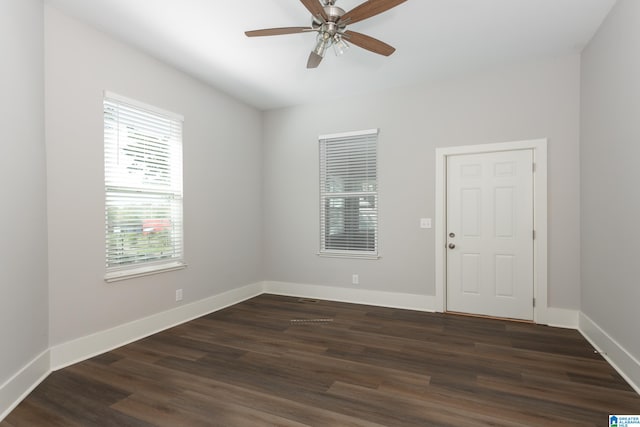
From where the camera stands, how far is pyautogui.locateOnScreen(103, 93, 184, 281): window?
122 inches

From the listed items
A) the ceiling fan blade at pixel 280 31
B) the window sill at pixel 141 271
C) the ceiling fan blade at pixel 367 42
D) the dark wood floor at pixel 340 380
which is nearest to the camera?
the dark wood floor at pixel 340 380

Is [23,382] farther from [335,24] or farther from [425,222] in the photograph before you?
[425,222]

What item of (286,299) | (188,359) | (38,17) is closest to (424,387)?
(188,359)

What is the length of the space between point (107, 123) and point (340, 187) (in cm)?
293

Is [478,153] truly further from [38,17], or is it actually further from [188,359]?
[38,17]

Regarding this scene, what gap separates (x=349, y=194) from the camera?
4734 mm

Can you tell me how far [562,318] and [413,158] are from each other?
2.49 meters

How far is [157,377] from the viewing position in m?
2.51

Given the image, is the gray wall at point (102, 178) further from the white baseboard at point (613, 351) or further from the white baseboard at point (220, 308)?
the white baseboard at point (613, 351)

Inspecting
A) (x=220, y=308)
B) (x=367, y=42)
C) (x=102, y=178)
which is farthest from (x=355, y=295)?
(x=102, y=178)

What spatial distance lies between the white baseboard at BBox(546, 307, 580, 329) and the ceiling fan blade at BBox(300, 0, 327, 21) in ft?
12.5

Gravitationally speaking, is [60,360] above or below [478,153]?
below

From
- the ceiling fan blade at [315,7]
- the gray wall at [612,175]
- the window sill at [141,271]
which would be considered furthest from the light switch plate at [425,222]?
the window sill at [141,271]

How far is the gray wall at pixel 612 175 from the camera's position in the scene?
2.38m
